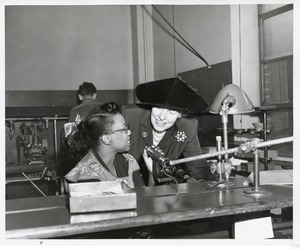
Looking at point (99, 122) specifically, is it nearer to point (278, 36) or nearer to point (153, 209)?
point (153, 209)

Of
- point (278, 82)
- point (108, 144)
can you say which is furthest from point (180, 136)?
point (278, 82)

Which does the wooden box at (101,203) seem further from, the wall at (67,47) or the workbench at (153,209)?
the wall at (67,47)

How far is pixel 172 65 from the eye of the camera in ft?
20.0

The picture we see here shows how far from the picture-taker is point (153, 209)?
152 cm

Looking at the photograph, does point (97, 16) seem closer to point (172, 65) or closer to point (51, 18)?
point (51, 18)

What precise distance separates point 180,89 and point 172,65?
12.4 ft

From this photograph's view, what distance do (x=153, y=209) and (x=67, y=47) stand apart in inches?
229

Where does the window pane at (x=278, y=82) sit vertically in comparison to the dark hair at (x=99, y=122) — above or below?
above

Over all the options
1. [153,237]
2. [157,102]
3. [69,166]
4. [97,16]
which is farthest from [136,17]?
[153,237]

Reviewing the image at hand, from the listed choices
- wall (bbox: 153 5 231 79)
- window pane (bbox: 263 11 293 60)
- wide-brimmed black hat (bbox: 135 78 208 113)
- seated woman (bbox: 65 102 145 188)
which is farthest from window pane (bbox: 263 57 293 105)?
seated woman (bbox: 65 102 145 188)

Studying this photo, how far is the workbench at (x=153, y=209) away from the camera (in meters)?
1.33

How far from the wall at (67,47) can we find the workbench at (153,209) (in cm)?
525

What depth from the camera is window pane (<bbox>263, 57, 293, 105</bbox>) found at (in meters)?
4.01

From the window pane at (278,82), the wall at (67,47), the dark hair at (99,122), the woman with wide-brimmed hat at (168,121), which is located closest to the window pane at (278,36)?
the window pane at (278,82)
